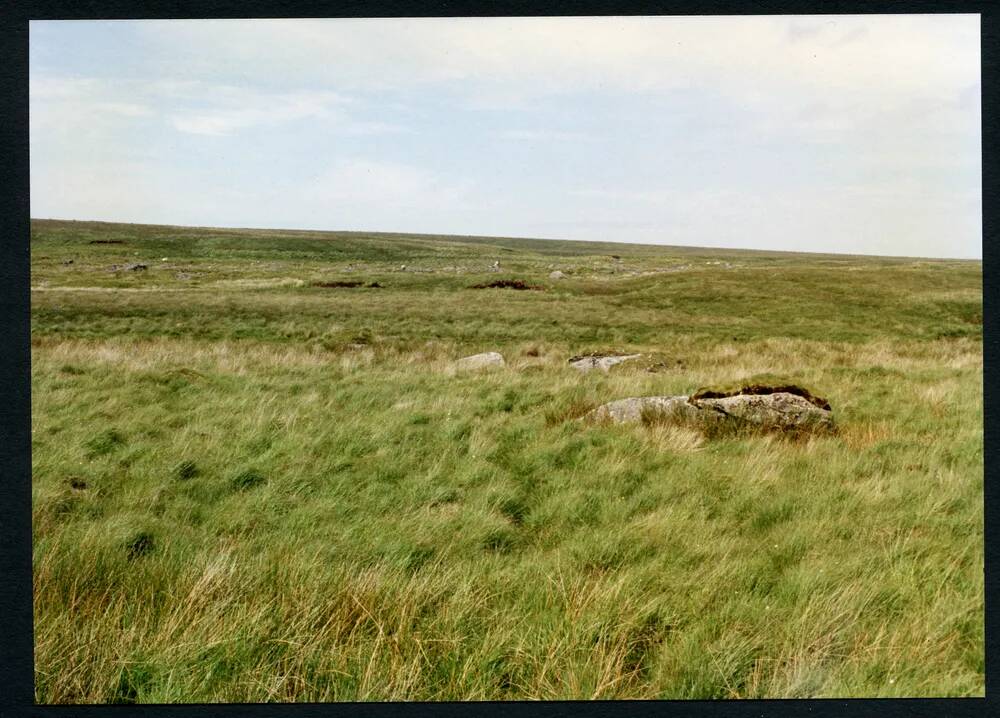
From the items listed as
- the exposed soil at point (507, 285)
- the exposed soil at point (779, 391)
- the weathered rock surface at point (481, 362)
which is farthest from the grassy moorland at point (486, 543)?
the exposed soil at point (507, 285)

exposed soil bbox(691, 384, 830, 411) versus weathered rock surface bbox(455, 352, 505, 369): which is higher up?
exposed soil bbox(691, 384, 830, 411)

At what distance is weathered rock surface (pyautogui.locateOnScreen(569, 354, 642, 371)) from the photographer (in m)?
11.8

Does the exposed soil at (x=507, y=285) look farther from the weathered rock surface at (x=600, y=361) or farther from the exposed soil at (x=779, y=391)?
the exposed soil at (x=779, y=391)

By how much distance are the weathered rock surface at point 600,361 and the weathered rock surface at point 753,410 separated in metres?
4.40

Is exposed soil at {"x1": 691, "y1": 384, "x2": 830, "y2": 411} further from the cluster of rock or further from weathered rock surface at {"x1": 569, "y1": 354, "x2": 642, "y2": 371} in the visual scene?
weathered rock surface at {"x1": 569, "y1": 354, "x2": 642, "y2": 371}

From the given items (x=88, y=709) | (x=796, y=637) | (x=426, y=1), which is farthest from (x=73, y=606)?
(x=426, y=1)

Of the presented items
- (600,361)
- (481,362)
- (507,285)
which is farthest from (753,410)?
(507,285)

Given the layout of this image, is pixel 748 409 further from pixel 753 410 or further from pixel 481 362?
pixel 481 362

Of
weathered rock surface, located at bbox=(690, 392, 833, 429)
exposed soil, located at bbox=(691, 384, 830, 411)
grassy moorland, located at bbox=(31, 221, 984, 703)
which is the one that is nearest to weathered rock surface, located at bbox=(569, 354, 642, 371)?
grassy moorland, located at bbox=(31, 221, 984, 703)

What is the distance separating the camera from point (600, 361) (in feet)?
40.2

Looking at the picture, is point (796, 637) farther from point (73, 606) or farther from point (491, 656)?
point (73, 606)

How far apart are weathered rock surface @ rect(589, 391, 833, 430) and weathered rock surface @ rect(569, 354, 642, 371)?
4397mm

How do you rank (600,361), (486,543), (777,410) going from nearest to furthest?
(486,543)
(777,410)
(600,361)

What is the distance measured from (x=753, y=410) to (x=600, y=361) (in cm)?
576
